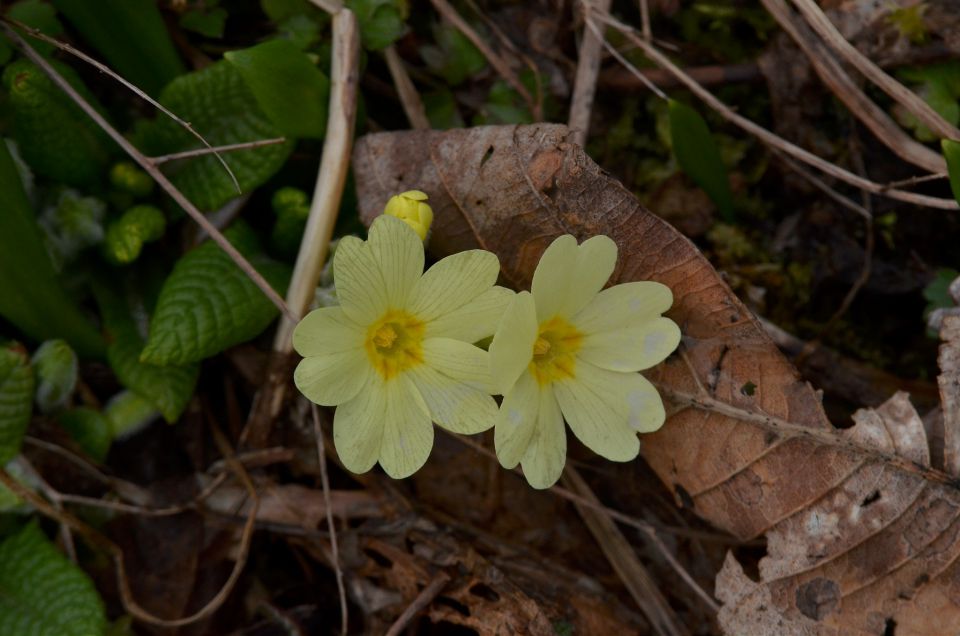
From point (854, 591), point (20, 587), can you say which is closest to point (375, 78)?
point (20, 587)

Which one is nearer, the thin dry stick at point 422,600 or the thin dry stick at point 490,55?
the thin dry stick at point 422,600

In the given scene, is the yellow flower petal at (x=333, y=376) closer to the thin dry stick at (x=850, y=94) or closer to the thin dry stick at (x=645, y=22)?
the thin dry stick at (x=645, y=22)

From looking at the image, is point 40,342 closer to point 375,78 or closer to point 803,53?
point 375,78

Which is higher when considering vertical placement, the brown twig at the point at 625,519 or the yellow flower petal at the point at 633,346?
the yellow flower petal at the point at 633,346

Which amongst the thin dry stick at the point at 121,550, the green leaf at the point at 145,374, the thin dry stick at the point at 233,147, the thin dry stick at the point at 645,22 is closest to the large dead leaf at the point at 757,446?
the thin dry stick at the point at 233,147

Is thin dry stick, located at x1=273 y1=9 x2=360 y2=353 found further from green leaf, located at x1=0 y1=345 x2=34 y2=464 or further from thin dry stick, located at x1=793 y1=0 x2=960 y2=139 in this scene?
thin dry stick, located at x1=793 y1=0 x2=960 y2=139

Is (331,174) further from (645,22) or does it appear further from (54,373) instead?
(645,22)

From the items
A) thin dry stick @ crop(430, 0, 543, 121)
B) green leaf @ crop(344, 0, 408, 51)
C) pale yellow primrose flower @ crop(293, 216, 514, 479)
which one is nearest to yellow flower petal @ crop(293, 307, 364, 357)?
pale yellow primrose flower @ crop(293, 216, 514, 479)

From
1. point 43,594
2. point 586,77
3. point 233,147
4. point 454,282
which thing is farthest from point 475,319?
point 43,594
